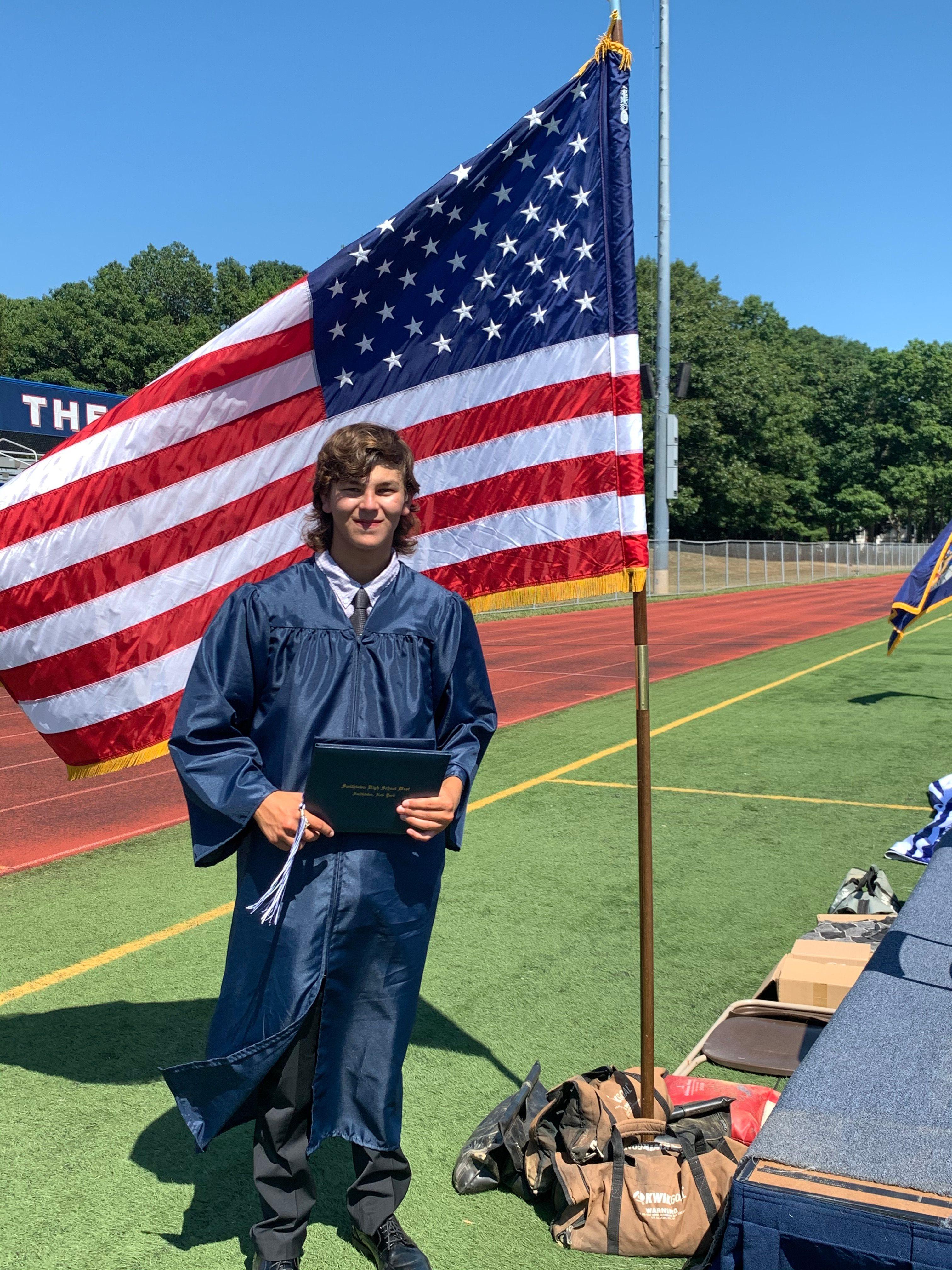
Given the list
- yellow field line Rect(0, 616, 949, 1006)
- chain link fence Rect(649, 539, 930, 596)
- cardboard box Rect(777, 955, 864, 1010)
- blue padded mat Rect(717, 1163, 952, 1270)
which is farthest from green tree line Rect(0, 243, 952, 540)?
blue padded mat Rect(717, 1163, 952, 1270)

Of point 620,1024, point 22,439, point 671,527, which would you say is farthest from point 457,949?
point 671,527

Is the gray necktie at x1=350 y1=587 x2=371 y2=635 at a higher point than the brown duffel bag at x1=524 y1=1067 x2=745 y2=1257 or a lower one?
higher

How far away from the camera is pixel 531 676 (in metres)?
15.8

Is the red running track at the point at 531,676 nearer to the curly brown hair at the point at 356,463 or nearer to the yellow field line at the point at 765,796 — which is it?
the yellow field line at the point at 765,796

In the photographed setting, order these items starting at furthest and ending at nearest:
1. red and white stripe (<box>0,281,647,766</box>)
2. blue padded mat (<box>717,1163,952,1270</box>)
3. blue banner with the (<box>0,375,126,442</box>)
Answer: blue banner with the (<box>0,375,126,442</box>) → red and white stripe (<box>0,281,647,766</box>) → blue padded mat (<box>717,1163,952,1270</box>)

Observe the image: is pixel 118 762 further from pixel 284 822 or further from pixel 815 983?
pixel 815 983

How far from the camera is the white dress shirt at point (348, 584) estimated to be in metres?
2.82

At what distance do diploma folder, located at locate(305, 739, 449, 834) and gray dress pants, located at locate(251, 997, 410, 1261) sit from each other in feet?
1.54

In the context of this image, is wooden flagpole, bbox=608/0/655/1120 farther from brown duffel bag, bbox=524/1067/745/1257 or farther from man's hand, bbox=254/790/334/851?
man's hand, bbox=254/790/334/851

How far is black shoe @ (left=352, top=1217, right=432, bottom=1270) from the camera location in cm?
277

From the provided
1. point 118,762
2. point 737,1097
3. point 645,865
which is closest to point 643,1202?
point 737,1097

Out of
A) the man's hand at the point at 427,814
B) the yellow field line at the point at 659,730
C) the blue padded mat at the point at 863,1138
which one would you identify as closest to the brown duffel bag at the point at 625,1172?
the blue padded mat at the point at 863,1138

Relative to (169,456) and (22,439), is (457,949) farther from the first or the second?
(22,439)

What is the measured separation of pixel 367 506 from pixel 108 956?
3.26m
